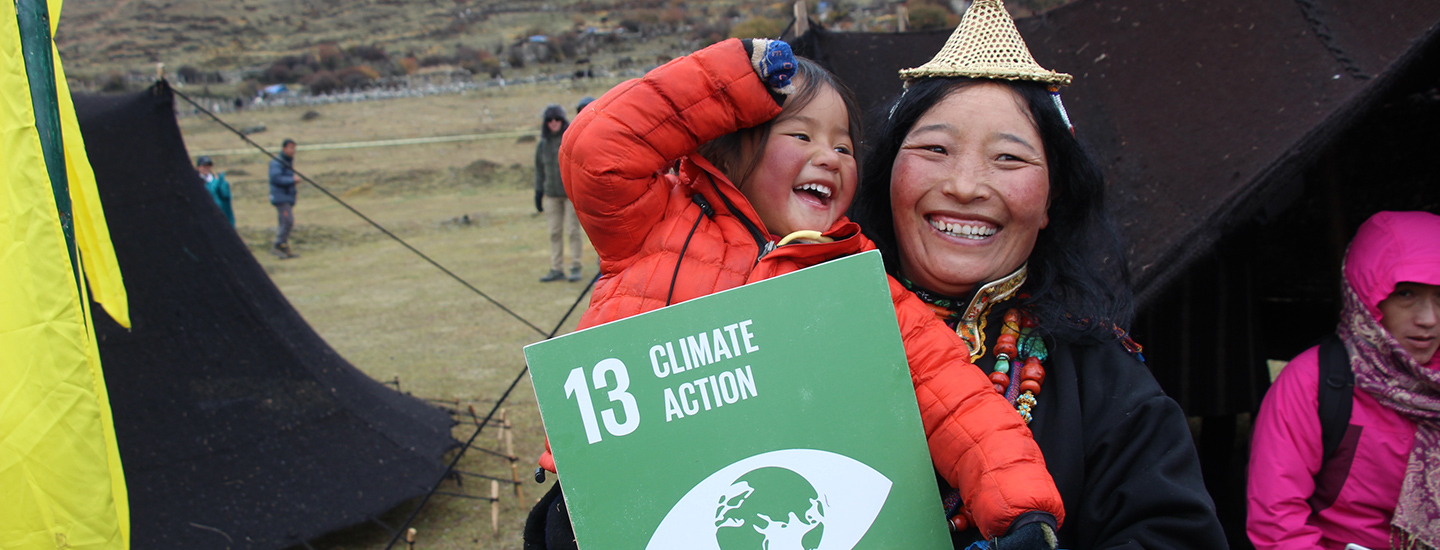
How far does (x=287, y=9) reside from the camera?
5456 centimetres

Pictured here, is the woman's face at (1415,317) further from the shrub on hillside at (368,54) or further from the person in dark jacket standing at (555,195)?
the shrub on hillside at (368,54)

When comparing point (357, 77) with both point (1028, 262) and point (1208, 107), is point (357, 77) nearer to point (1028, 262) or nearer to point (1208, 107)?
point (1208, 107)

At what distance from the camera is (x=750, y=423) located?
126 cm

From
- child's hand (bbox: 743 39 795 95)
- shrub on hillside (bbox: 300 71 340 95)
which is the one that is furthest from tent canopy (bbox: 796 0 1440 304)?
shrub on hillside (bbox: 300 71 340 95)

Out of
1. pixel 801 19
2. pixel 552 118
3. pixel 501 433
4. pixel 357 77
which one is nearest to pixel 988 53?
pixel 801 19

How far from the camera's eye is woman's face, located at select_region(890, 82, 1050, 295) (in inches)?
60.7

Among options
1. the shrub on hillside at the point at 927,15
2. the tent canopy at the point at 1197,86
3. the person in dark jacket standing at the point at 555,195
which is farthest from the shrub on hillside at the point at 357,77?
the tent canopy at the point at 1197,86

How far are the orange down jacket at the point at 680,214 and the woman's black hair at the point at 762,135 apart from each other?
0.07 metres

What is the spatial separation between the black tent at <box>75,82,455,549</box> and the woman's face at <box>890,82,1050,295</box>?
3.34 meters

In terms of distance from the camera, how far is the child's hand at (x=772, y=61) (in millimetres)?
1520

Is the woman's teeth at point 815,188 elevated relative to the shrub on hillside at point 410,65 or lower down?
elevated

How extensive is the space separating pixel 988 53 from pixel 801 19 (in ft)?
6.47

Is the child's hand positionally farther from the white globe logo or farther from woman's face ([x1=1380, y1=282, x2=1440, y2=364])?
woman's face ([x1=1380, y1=282, x2=1440, y2=364])

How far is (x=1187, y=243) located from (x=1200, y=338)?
1.16 meters
